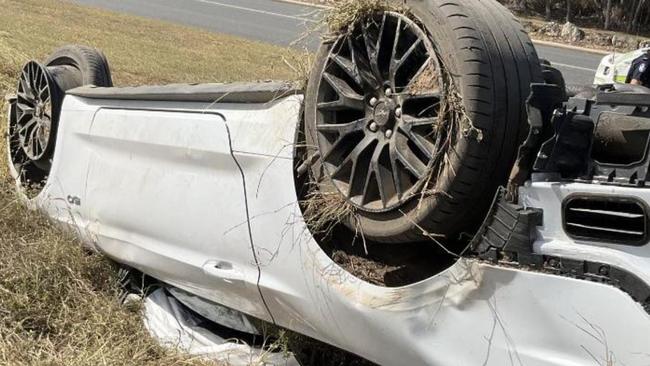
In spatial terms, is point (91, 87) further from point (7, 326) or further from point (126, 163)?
point (7, 326)

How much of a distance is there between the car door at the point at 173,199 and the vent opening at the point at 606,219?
1487 mm

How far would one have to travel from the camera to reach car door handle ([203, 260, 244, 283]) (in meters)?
3.44

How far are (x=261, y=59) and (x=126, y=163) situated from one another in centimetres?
1081

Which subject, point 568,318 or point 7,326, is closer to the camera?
point 568,318

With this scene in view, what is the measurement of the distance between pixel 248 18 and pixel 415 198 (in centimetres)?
2262

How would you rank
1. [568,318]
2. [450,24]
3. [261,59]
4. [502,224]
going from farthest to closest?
[261,59]
[450,24]
[502,224]
[568,318]

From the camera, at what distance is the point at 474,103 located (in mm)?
2400

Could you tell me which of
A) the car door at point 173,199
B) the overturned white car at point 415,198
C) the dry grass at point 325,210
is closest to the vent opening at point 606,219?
the overturned white car at point 415,198

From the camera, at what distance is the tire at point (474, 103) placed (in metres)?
2.42

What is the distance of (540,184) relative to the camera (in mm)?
2289

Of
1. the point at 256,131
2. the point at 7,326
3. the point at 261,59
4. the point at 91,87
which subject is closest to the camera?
the point at 256,131

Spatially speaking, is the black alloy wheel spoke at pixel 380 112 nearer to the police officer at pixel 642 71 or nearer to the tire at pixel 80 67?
the tire at pixel 80 67

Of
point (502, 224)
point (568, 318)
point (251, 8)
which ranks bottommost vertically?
point (251, 8)

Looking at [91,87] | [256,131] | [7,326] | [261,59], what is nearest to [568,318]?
[256,131]
